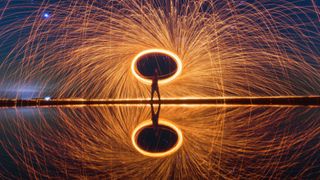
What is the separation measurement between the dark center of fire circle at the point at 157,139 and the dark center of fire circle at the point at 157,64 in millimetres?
7294

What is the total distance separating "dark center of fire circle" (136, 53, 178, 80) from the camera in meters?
11.8

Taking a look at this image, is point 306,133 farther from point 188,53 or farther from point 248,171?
point 188,53

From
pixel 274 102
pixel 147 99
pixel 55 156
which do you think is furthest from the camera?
pixel 147 99

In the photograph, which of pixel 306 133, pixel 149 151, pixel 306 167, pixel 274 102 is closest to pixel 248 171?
pixel 306 167

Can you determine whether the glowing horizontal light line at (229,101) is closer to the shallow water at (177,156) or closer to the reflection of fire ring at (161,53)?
the reflection of fire ring at (161,53)

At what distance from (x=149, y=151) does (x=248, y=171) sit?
100cm

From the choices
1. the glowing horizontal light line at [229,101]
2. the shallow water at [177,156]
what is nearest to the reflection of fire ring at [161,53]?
the glowing horizontal light line at [229,101]

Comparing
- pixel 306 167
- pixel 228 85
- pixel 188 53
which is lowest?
pixel 306 167

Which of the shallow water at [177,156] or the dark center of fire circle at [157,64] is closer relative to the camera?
the shallow water at [177,156]

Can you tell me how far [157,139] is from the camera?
12.0 feet

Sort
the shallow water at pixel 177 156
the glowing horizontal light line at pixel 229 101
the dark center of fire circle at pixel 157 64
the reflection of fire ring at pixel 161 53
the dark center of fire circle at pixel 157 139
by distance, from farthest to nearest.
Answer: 1. the dark center of fire circle at pixel 157 64
2. the reflection of fire ring at pixel 161 53
3. the glowing horizontal light line at pixel 229 101
4. the dark center of fire circle at pixel 157 139
5. the shallow water at pixel 177 156

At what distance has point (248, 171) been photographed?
7.25ft

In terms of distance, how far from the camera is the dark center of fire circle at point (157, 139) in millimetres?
3171

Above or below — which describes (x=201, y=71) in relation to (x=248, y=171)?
above
